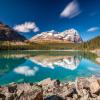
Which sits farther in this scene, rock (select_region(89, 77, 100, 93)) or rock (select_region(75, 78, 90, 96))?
rock (select_region(75, 78, 90, 96))

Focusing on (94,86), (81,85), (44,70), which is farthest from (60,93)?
(44,70)

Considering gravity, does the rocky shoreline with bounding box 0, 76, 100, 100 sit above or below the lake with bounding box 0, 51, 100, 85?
above

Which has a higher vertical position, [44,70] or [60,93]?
[60,93]

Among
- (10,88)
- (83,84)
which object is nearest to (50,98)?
(83,84)

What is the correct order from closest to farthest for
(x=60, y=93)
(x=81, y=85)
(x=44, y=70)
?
(x=60, y=93) < (x=81, y=85) < (x=44, y=70)

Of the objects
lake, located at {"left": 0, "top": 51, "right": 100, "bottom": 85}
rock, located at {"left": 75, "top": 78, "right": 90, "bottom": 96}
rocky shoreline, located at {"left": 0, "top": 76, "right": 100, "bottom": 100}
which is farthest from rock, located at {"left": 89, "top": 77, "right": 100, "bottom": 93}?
lake, located at {"left": 0, "top": 51, "right": 100, "bottom": 85}

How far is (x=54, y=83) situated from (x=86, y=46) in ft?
553

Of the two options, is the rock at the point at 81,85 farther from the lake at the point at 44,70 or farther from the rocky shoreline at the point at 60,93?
the lake at the point at 44,70

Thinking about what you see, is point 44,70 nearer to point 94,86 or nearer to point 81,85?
point 81,85

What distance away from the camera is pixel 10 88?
14477 millimetres

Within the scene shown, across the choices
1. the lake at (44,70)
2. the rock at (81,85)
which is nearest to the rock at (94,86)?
the rock at (81,85)

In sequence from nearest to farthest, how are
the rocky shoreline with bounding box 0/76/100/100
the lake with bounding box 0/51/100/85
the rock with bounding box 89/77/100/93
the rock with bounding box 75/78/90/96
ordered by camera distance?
the rocky shoreline with bounding box 0/76/100/100 < the rock with bounding box 89/77/100/93 < the rock with bounding box 75/78/90/96 < the lake with bounding box 0/51/100/85

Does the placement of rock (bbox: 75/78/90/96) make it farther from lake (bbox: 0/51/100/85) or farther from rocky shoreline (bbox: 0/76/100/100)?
lake (bbox: 0/51/100/85)

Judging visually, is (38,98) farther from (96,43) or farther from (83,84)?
(96,43)
